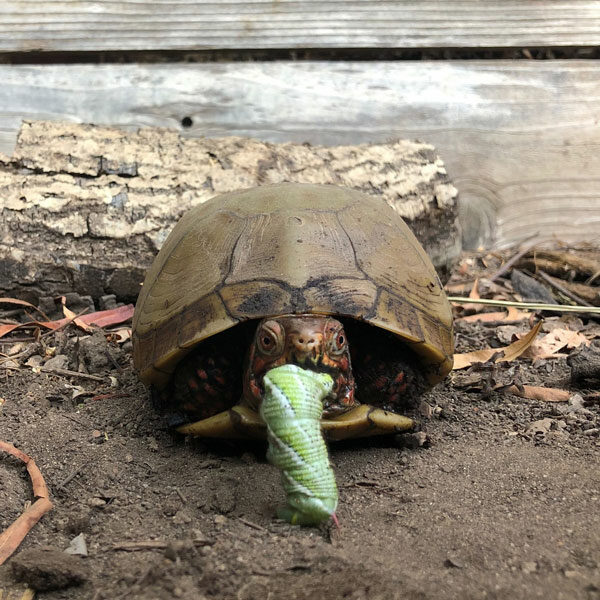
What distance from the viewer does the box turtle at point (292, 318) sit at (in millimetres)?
2240

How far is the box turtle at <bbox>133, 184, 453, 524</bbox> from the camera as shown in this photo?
2.24 metres

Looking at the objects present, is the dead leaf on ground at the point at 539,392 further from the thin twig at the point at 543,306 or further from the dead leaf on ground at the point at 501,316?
the dead leaf on ground at the point at 501,316

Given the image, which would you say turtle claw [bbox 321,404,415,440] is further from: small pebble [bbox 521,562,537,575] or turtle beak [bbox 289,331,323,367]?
small pebble [bbox 521,562,537,575]

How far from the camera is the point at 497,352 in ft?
10.8

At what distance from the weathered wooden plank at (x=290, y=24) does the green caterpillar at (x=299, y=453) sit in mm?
3034

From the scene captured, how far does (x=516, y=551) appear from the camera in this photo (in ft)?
5.60

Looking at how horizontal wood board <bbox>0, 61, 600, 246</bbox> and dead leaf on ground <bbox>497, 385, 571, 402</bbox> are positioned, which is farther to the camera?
horizontal wood board <bbox>0, 61, 600, 246</bbox>

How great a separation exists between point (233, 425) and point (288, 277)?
0.49 metres

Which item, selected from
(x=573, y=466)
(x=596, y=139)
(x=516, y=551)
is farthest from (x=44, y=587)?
(x=596, y=139)

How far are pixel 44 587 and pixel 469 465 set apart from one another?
1.26 metres

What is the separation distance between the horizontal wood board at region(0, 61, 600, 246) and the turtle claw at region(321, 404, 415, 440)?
2586mm

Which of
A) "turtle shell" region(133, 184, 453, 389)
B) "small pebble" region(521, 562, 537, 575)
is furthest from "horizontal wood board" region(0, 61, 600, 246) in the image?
"small pebble" region(521, 562, 537, 575)

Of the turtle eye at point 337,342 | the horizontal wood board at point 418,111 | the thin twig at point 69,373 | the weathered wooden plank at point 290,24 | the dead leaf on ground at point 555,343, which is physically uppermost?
the weathered wooden plank at point 290,24

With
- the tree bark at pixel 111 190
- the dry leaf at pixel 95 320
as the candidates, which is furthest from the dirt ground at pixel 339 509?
the tree bark at pixel 111 190
